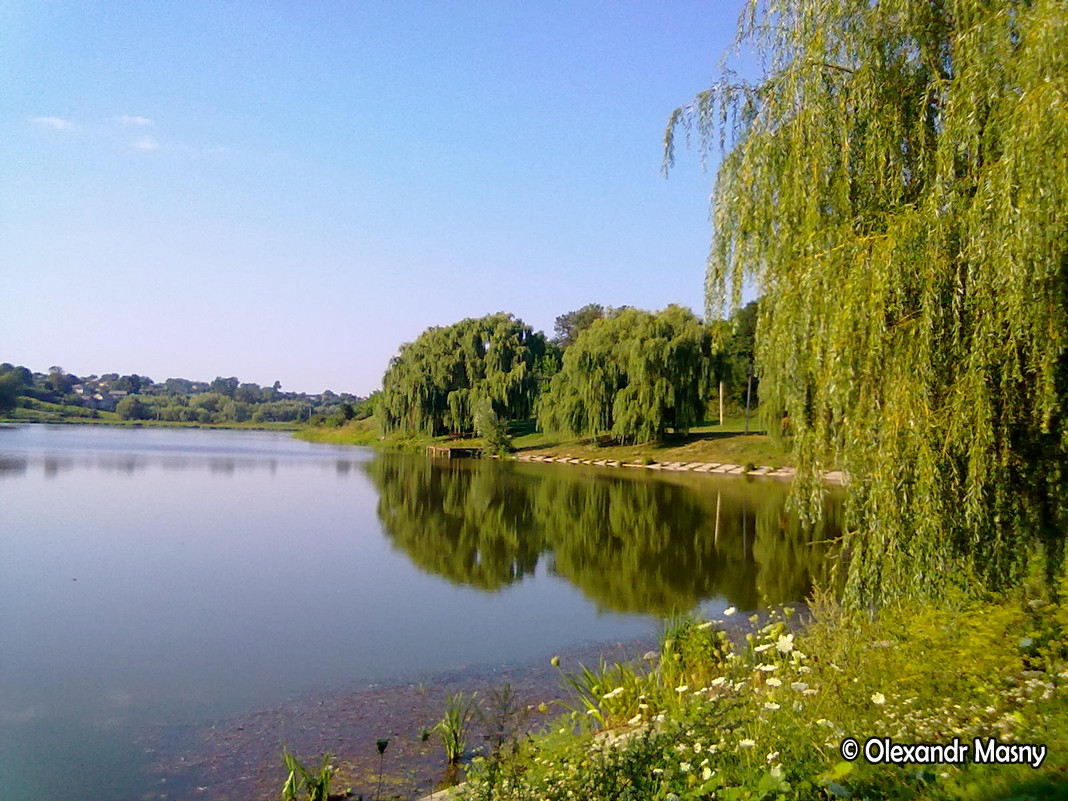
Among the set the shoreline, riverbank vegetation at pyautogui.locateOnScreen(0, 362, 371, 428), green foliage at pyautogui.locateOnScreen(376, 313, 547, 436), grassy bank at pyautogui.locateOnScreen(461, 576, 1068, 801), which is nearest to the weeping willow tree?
grassy bank at pyautogui.locateOnScreen(461, 576, 1068, 801)

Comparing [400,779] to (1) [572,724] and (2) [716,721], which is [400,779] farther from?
(2) [716,721]

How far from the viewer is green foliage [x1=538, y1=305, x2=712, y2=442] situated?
32656 millimetres

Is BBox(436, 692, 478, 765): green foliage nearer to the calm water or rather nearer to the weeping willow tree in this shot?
the calm water

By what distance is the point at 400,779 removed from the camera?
5250 mm

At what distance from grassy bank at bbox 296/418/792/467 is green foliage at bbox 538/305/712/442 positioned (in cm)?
87

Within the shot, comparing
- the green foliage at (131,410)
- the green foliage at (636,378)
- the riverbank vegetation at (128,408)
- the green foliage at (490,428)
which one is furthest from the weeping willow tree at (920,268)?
the green foliage at (131,410)

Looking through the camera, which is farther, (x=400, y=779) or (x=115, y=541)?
(x=115, y=541)

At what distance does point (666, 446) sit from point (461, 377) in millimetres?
12062

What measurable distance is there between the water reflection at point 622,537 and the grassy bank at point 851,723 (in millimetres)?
2897

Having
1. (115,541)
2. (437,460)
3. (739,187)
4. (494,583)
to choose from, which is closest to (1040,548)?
(739,187)

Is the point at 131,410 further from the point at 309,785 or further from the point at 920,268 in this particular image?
the point at 920,268

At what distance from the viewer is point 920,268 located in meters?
4.96

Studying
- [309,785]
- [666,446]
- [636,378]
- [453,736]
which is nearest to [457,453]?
[666,446]

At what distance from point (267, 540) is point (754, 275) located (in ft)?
38.1
